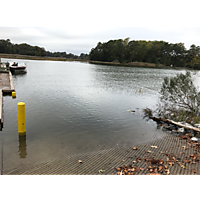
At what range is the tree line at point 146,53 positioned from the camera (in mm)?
117625

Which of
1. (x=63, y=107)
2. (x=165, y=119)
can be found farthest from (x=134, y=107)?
(x=63, y=107)

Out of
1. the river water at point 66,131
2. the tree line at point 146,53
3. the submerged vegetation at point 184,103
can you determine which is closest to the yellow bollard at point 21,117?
the river water at point 66,131

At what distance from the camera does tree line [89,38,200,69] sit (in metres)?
118

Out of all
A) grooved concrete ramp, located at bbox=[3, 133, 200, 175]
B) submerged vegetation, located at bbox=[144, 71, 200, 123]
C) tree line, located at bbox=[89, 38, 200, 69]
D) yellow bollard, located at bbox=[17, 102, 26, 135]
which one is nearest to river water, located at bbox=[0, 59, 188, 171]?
yellow bollard, located at bbox=[17, 102, 26, 135]

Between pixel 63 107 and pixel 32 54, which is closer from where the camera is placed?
pixel 63 107

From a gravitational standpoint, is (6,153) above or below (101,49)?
below

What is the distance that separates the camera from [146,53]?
124m

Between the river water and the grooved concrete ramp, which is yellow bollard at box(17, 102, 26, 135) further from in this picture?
the grooved concrete ramp

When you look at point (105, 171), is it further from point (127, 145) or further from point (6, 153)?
point (6, 153)

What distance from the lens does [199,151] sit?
663 cm

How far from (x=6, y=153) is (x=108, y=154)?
4.03m

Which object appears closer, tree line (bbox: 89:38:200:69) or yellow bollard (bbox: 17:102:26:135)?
yellow bollard (bbox: 17:102:26:135)

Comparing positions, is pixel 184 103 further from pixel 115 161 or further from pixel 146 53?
pixel 146 53
